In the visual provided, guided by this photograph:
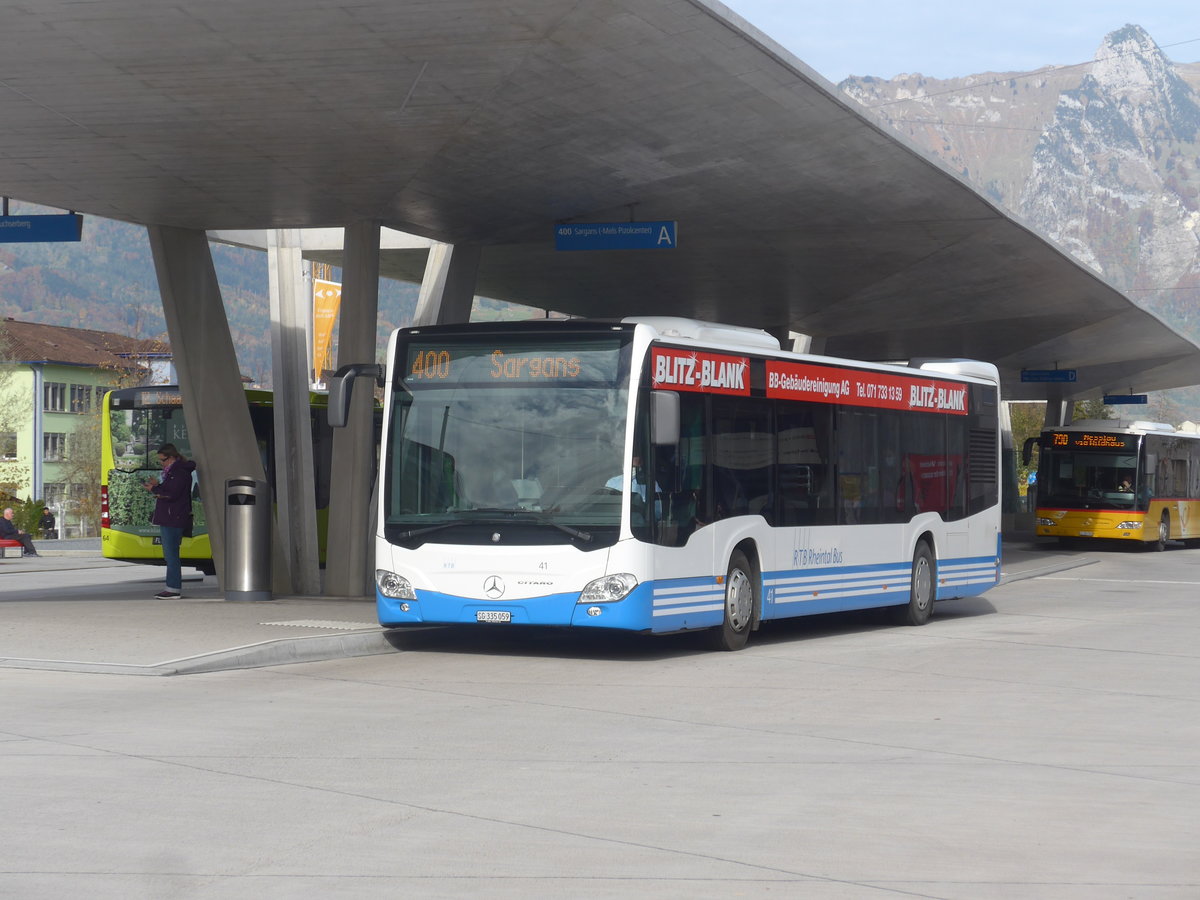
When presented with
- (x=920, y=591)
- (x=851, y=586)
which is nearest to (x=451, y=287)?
(x=920, y=591)

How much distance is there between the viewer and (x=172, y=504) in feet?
66.4

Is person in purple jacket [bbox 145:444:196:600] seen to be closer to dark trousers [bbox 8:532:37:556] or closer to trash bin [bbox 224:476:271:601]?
trash bin [bbox 224:476:271:601]

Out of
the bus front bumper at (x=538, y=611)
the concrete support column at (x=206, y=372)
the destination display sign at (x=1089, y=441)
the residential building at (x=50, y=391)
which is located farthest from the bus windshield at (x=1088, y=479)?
the residential building at (x=50, y=391)

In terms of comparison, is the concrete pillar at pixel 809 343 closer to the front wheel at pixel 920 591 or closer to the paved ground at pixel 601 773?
the front wheel at pixel 920 591

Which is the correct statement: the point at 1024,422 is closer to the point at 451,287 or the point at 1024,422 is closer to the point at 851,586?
the point at 451,287

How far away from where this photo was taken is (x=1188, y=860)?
6.71 m

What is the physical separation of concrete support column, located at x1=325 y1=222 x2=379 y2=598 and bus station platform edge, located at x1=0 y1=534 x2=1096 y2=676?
1.74ft

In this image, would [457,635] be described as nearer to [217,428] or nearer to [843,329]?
[217,428]

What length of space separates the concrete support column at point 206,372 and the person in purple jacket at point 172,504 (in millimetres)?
639

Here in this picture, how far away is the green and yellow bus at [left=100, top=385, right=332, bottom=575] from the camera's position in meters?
26.7

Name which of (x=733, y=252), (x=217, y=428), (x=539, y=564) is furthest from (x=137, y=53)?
(x=733, y=252)

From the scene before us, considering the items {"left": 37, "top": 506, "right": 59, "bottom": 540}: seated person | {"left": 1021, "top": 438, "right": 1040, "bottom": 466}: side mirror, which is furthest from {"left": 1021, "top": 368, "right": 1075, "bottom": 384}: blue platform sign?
{"left": 37, "top": 506, "right": 59, "bottom": 540}: seated person

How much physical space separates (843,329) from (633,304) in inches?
268

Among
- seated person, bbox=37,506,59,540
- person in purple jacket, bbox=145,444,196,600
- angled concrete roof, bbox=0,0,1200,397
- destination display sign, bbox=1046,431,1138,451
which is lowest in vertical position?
seated person, bbox=37,506,59,540
